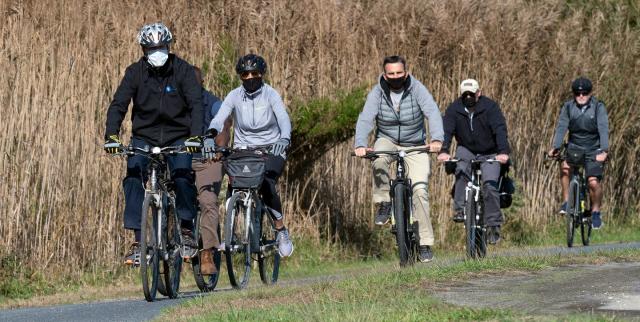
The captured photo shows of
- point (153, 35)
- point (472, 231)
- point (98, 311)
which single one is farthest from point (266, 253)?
point (153, 35)

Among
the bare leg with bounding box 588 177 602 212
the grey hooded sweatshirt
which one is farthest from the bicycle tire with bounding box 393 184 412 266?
the bare leg with bounding box 588 177 602 212

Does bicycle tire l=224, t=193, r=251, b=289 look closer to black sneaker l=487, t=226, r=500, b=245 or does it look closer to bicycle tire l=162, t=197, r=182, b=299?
bicycle tire l=162, t=197, r=182, b=299

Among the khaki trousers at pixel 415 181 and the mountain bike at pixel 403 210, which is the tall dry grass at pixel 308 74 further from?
the mountain bike at pixel 403 210

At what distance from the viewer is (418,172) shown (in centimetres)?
1393

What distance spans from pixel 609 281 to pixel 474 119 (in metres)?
4.64

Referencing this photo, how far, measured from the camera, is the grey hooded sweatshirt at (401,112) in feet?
Answer: 44.9

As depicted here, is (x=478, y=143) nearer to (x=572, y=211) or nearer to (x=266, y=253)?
(x=266, y=253)

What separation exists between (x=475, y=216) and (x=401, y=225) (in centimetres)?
156

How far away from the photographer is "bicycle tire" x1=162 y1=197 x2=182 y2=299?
11773mm

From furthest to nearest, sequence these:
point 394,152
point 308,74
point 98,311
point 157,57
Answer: point 308,74
point 394,152
point 157,57
point 98,311

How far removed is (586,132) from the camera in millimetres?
18672

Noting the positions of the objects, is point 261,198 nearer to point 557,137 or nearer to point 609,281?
point 609,281

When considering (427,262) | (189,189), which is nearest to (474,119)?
(427,262)

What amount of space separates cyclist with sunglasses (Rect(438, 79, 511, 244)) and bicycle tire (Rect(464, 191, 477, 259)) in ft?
0.57
